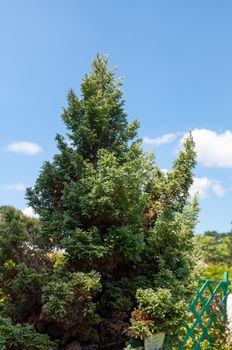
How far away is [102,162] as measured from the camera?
4.72 m

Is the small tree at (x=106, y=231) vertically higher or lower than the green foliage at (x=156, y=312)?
higher

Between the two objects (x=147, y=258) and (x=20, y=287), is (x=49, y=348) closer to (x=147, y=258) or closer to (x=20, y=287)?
(x=20, y=287)

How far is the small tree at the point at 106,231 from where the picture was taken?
448cm

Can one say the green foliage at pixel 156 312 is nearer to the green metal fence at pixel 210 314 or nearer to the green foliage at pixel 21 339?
the green foliage at pixel 21 339

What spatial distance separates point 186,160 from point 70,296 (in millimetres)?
2540

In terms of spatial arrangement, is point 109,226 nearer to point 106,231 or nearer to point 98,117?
point 106,231

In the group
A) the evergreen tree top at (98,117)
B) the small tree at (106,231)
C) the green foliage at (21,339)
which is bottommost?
the green foliage at (21,339)

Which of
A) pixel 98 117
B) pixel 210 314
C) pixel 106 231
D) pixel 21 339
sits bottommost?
pixel 21 339

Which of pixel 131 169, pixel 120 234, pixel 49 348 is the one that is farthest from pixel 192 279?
pixel 49 348

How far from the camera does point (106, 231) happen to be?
16.3 feet

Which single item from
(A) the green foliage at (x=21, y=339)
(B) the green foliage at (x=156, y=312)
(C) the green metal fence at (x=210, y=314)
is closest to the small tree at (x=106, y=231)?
(B) the green foliage at (x=156, y=312)

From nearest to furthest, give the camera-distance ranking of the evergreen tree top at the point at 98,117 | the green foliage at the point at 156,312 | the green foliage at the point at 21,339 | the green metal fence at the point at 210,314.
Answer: the green foliage at the point at 21,339, the green foliage at the point at 156,312, the evergreen tree top at the point at 98,117, the green metal fence at the point at 210,314

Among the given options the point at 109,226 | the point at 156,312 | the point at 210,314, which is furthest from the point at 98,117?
the point at 210,314

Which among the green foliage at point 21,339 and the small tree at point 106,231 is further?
the small tree at point 106,231
